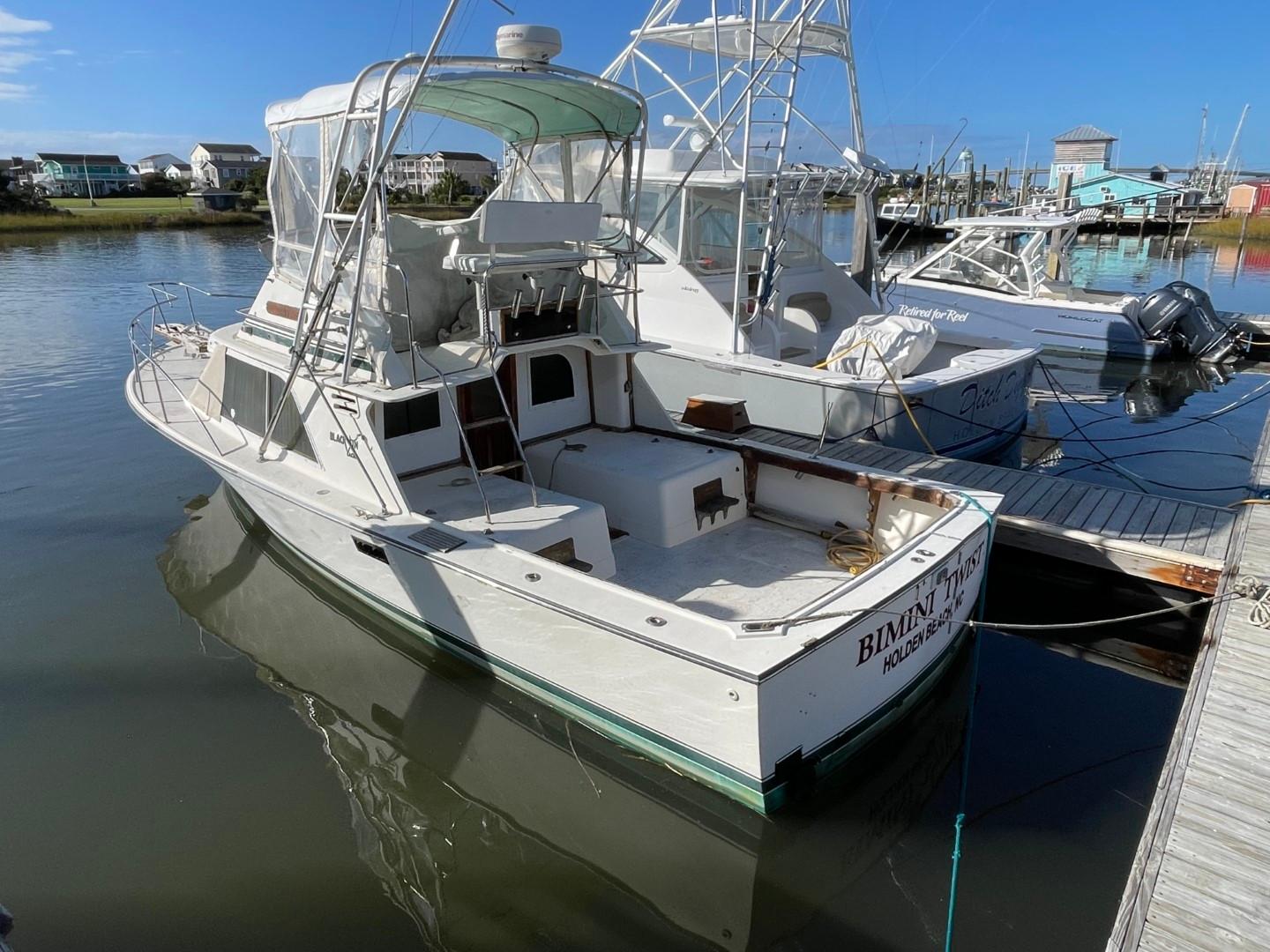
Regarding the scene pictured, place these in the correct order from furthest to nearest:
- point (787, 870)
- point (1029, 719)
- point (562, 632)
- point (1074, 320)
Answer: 1. point (1074, 320)
2. point (1029, 719)
3. point (562, 632)
4. point (787, 870)

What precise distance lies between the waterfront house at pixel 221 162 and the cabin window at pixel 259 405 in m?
82.7

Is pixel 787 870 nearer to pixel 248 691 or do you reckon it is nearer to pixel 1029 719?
pixel 1029 719

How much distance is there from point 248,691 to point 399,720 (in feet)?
4.22

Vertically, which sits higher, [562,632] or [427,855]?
[562,632]

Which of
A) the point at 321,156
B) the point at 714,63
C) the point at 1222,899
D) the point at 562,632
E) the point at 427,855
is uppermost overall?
the point at 714,63

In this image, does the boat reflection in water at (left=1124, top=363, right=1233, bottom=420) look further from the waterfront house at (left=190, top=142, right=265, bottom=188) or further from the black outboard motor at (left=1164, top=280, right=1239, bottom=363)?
the waterfront house at (left=190, top=142, right=265, bottom=188)

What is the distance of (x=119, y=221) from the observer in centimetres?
4388

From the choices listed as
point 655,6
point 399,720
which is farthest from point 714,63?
point 399,720

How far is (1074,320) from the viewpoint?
57.3ft

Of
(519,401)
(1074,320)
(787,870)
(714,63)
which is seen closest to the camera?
(787,870)

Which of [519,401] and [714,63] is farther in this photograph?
[714,63]

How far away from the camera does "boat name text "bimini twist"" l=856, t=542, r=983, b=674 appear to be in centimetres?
489

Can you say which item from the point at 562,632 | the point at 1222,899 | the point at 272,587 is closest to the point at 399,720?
the point at 562,632

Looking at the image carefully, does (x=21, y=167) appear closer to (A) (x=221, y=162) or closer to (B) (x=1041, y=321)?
(A) (x=221, y=162)
